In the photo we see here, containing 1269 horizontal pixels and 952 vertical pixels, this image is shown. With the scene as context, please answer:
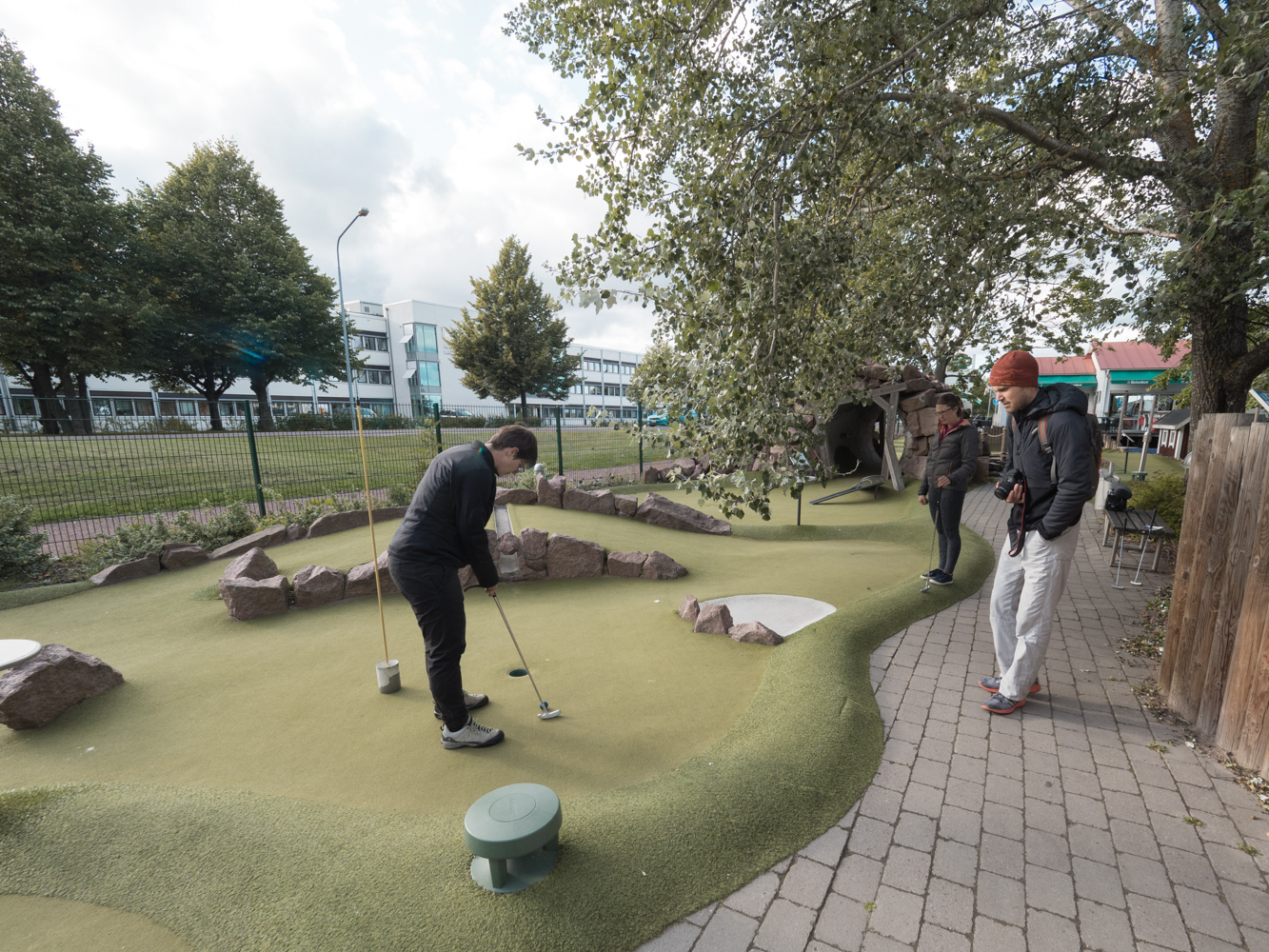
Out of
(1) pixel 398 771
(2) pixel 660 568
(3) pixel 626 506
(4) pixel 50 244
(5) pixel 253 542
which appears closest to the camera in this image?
(1) pixel 398 771

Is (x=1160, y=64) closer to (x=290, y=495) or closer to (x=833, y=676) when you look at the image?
(x=833, y=676)

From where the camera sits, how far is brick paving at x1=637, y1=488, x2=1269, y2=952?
1.72 meters

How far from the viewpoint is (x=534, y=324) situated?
28.0m

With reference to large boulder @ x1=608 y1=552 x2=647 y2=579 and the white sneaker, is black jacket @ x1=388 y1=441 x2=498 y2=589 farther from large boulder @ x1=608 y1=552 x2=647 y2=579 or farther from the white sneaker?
large boulder @ x1=608 y1=552 x2=647 y2=579

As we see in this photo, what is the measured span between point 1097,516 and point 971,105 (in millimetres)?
8346

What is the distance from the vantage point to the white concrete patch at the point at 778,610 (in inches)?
172

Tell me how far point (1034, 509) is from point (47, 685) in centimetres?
567

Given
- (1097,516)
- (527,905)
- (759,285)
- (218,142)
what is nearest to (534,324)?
(218,142)

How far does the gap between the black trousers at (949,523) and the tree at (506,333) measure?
24702 mm

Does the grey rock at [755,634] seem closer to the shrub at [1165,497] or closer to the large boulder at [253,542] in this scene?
the large boulder at [253,542]

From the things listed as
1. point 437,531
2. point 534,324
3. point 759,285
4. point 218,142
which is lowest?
point 437,531

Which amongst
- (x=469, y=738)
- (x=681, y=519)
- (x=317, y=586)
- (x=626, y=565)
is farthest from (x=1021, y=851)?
(x=681, y=519)

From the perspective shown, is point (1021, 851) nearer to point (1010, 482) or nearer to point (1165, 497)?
point (1010, 482)

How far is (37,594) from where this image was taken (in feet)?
17.1
